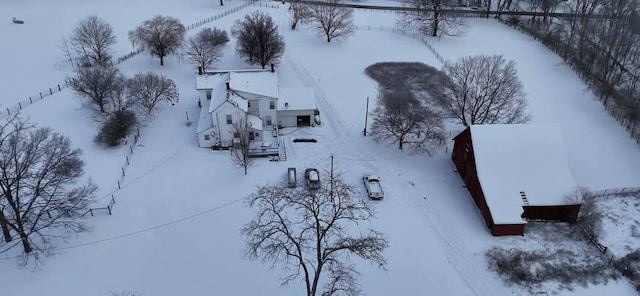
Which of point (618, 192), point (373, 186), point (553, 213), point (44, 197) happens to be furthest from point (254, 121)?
point (618, 192)

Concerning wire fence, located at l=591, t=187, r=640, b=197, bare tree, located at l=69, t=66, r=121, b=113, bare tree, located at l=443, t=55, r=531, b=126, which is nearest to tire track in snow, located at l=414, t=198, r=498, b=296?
bare tree, located at l=443, t=55, r=531, b=126

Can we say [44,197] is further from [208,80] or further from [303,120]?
[303,120]

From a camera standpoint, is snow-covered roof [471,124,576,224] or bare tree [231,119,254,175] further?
bare tree [231,119,254,175]

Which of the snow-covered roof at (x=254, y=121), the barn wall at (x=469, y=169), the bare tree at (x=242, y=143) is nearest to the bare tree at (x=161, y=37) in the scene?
the snow-covered roof at (x=254, y=121)

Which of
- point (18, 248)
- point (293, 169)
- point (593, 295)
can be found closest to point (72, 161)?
point (18, 248)

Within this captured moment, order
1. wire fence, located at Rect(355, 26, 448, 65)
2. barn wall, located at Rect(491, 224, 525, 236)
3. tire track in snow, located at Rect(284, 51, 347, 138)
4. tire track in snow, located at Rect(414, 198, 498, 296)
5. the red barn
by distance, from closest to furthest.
→ tire track in snow, located at Rect(414, 198, 498, 296) < barn wall, located at Rect(491, 224, 525, 236) < the red barn < tire track in snow, located at Rect(284, 51, 347, 138) < wire fence, located at Rect(355, 26, 448, 65)

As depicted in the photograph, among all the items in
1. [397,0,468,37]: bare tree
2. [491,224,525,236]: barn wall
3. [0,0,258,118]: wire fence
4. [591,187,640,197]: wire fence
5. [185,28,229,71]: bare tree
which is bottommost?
[491,224,525,236]: barn wall

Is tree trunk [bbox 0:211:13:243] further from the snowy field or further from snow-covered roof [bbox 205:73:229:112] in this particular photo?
snow-covered roof [bbox 205:73:229:112]
